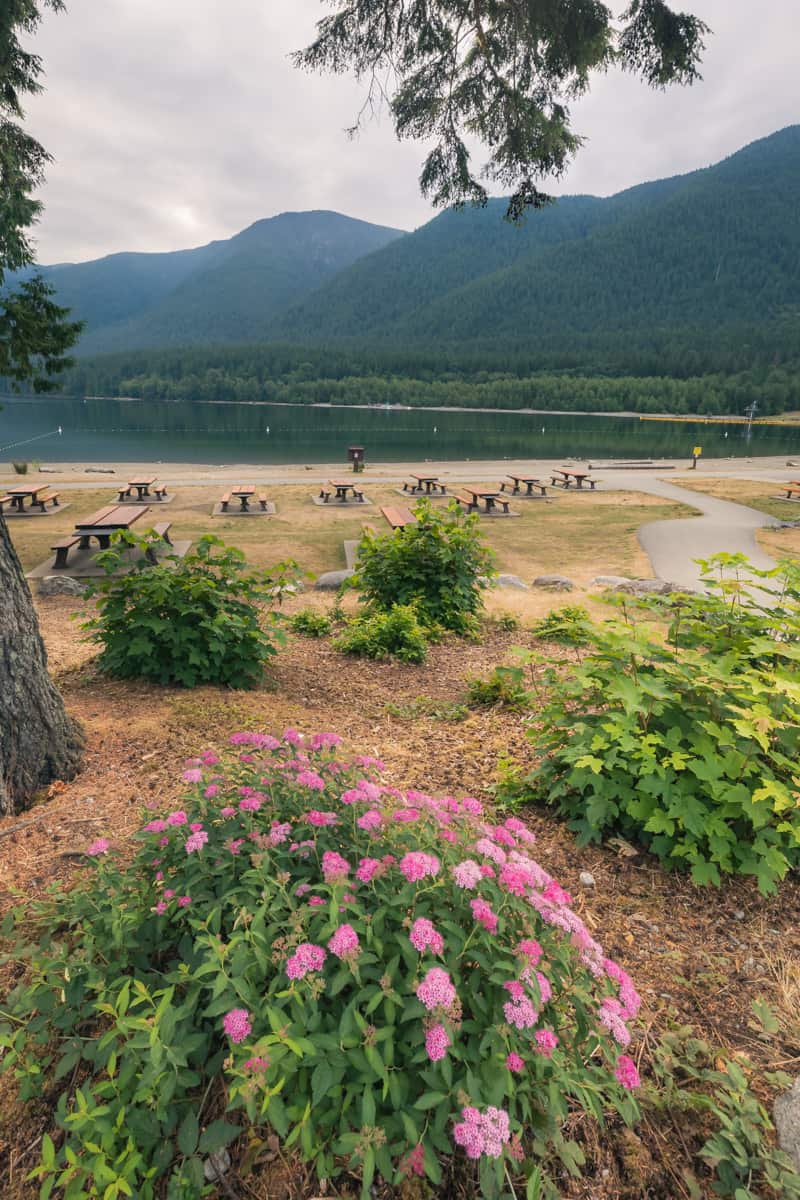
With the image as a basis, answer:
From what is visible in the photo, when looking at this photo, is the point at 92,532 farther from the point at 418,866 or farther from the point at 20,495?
the point at 418,866

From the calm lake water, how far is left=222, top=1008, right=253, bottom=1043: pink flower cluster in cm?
3588

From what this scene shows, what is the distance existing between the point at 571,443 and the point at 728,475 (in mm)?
24926

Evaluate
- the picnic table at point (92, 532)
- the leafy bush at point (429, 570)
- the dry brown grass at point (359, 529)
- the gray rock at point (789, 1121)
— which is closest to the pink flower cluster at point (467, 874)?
the gray rock at point (789, 1121)

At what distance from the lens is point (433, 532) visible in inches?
237

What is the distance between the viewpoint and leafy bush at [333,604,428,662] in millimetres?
5147

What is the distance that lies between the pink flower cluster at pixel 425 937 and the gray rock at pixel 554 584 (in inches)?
289

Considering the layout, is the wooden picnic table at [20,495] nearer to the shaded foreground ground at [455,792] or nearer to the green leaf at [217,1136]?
the shaded foreground ground at [455,792]

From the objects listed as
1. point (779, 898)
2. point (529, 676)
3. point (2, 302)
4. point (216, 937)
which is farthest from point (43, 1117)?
point (2, 302)

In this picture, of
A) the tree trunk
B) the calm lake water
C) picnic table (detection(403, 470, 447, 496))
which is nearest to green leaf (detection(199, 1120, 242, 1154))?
the tree trunk

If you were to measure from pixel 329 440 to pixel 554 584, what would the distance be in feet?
149

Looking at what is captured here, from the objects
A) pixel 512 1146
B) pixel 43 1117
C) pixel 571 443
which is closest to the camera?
pixel 512 1146

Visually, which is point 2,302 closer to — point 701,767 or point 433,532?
point 433,532

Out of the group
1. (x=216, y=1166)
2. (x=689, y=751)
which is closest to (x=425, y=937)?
(x=216, y=1166)

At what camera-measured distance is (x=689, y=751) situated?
247cm
